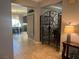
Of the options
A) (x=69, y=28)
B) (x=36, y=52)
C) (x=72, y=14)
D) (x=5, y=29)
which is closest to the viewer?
(x=5, y=29)

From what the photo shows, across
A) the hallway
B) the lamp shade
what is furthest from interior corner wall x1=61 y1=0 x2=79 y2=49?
the hallway

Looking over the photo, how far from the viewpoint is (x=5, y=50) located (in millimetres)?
2701

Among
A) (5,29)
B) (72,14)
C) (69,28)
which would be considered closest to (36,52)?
(69,28)

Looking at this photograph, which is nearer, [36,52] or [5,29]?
[5,29]

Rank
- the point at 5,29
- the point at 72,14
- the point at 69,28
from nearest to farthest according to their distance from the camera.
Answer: the point at 5,29 → the point at 69,28 → the point at 72,14

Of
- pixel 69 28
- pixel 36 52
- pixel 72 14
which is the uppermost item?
pixel 72 14

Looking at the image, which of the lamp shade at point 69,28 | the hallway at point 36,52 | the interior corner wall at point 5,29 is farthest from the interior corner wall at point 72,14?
the interior corner wall at point 5,29

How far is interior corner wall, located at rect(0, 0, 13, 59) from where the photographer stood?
2.63 meters

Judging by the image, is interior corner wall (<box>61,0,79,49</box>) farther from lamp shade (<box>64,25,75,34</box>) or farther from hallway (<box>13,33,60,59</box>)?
hallway (<box>13,33,60,59</box>)

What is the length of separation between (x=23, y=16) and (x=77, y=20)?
11.6 meters

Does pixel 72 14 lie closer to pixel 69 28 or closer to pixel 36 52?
pixel 69 28

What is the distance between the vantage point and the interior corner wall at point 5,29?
2.63 metres

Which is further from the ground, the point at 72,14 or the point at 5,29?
the point at 72,14

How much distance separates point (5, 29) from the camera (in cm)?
267
